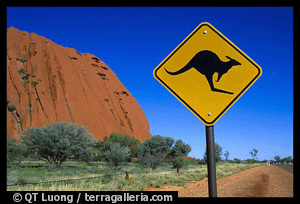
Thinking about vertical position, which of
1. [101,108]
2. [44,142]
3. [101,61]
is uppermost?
[101,61]

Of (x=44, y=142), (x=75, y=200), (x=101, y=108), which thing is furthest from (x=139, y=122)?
(x=75, y=200)

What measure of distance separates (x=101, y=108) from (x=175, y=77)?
90269 mm

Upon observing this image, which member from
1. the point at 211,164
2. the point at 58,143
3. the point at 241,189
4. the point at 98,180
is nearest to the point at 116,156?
the point at 58,143

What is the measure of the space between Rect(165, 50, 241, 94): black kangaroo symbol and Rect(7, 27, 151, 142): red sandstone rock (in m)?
72.0

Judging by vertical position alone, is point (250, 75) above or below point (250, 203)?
above

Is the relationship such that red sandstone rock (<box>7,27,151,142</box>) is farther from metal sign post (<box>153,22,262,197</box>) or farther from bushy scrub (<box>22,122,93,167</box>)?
metal sign post (<box>153,22,262,197</box>)

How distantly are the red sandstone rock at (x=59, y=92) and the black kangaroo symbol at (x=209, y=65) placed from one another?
2834 inches

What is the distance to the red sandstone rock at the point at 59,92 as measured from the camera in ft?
240

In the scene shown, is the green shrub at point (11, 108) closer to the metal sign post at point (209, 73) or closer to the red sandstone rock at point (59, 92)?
the red sandstone rock at point (59, 92)

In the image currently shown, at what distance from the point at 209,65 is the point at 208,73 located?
0.07 metres

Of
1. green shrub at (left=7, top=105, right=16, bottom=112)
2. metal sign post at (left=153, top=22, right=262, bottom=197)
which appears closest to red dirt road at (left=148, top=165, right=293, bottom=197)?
metal sign post at (left=153, top=22, right=262, bottom=197)

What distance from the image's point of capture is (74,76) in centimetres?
9056

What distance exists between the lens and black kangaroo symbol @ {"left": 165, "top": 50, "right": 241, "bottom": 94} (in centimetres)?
192
